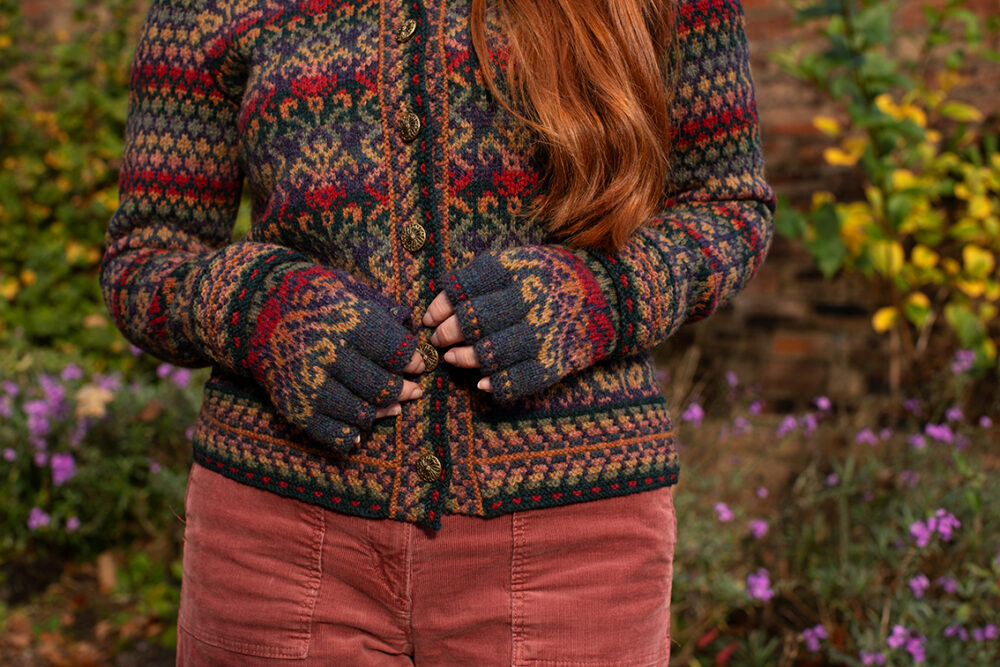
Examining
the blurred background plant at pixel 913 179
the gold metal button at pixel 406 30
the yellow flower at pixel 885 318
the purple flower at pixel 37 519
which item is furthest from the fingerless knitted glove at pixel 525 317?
the purple flower at pixel 37 519

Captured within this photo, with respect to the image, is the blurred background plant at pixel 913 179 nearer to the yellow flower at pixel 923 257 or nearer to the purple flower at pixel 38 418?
the yellow flower at pixel 923 257

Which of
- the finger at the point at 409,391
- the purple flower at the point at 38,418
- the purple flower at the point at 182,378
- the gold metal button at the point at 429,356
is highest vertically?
the gold metal button at the point at 429,356

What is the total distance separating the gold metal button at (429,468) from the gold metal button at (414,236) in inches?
9.9

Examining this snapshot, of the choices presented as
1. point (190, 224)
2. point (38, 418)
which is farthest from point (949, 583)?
point (38, 418)

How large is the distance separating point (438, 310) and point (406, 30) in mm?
355

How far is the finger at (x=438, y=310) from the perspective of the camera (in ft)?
3.14

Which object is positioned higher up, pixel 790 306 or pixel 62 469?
pixel 62 469

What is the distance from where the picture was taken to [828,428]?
2.70 m

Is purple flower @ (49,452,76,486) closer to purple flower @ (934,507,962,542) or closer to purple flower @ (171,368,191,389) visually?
purple flower @ (171,368,191,389)

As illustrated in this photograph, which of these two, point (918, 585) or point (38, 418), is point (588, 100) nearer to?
point (918, 585)

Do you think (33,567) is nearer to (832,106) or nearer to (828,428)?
(828,428)

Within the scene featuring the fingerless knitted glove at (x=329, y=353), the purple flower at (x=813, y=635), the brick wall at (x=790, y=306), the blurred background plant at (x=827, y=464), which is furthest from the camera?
the brick wall at (x=790, y=306)

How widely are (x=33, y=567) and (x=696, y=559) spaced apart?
2316 millimetres

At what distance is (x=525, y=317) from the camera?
3.06ft
